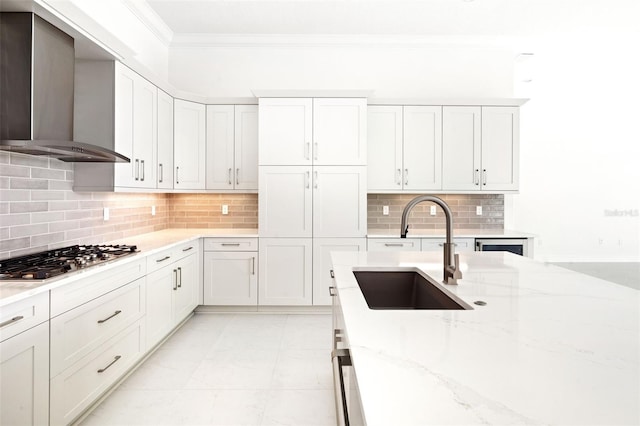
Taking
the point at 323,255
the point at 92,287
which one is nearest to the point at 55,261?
the point at 92,287

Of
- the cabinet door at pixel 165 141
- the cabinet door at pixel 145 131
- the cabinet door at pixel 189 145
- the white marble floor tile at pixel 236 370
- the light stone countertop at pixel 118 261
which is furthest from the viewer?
the cabinet door at pixel 189 145

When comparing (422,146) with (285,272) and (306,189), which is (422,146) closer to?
(306,189)

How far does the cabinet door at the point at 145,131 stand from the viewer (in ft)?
10.3

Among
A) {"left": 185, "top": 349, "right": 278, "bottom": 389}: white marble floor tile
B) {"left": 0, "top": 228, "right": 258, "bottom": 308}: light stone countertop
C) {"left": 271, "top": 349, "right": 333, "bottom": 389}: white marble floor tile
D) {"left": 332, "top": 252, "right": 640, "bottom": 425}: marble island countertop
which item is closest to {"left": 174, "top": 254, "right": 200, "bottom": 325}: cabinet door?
{"left": 0, "top": 228, "right": 258, "bottom": 308}: light stone countertop

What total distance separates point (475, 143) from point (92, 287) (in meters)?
3.88

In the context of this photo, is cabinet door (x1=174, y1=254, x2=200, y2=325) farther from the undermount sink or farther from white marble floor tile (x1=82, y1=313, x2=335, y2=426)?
the undermount sink

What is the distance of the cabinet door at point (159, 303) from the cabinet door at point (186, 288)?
11cm

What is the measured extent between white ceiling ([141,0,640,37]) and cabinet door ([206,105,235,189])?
0.97 meters

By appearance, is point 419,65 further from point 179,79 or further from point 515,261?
point 515,261

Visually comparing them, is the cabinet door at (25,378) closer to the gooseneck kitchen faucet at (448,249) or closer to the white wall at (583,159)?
the gooseneck kitchen faucet at (448,249)

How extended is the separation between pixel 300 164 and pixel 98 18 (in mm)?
2158

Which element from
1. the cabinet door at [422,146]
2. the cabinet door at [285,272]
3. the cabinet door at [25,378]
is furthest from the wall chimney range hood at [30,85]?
the cabinet door at [422,146]

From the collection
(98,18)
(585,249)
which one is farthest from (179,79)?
(585,249)

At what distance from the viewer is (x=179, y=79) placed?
4.52 m
